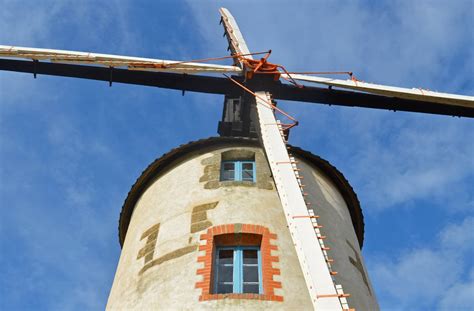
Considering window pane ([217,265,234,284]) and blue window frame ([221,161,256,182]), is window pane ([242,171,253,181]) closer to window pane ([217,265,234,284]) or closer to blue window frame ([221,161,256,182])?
blue window frame ([221,161,256,182])

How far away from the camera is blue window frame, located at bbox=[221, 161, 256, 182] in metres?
11.3

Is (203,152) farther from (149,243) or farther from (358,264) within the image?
(358,264)

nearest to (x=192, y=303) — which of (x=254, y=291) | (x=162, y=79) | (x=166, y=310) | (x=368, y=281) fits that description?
(x=166, y=310)

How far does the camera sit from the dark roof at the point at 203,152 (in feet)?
39.8

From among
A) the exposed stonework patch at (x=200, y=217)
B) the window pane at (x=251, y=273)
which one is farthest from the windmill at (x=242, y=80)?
the window pane at (x=251, y=273)

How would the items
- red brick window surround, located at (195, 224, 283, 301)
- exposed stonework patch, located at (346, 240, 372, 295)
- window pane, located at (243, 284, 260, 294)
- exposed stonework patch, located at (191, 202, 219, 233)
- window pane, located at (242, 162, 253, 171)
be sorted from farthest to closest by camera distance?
1. window pane, located at (242, 162, 253, 171)
2. exposed stonework patch, located at (346, 240, 372, 295)
3. exposed stonework patch, located at (191, 202, 219, 233)
4. window pane, located at (243, 284, 260, 294)
5. red brick window surround, located at (195, 224, 283, 301)

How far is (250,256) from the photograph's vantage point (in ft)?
30.8

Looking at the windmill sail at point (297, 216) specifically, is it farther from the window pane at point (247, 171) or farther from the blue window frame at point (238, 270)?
the blue window frame at point (238, 270)

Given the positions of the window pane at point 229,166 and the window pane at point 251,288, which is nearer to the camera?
the window pane at point 251,288

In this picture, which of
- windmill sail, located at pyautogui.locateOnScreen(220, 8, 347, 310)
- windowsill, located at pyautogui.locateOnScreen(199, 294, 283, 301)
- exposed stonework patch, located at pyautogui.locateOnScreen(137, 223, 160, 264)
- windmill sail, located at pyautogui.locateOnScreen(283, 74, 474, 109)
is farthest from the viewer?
windmill sail, located at pyautogui.locateOnScreen(283, 74, 474, 109)

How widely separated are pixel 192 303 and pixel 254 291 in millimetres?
1095

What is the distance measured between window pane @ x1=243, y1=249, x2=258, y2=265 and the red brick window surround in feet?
0.45

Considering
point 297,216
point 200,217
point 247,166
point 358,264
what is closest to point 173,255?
point 200,217

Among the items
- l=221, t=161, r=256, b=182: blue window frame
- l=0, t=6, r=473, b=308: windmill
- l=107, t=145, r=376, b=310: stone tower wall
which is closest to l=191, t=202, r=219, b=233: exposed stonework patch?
l=107, t=145, r=376, b=310: stone tower wall
